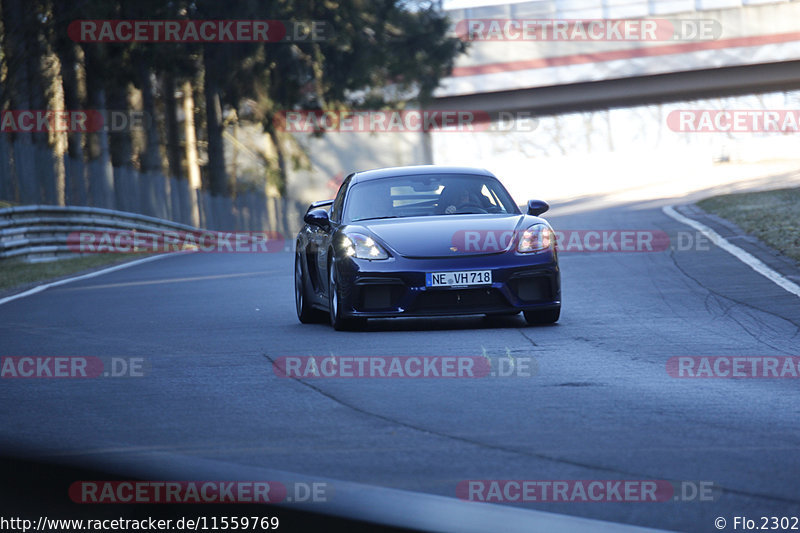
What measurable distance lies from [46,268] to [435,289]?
1455 cm

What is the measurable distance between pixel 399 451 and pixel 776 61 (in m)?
53.5

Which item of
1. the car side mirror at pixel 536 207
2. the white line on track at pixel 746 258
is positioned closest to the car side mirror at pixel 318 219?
the car side mirror at pixel 536 207

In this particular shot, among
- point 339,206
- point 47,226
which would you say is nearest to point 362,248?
point 339,206

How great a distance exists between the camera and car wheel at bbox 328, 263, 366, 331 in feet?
34.2

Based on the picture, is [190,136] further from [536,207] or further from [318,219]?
[536,207]

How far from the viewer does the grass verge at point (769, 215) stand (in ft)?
60.1

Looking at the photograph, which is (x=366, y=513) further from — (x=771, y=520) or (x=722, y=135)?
(x=722, y=135)

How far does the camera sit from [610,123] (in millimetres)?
120125

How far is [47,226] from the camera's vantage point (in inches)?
1067

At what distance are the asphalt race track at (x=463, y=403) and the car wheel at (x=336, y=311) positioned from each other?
23 cm

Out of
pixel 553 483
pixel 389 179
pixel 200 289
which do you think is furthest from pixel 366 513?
pixel 200 289

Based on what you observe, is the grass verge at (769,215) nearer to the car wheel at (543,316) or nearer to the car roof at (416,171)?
the car roof at (416,171)

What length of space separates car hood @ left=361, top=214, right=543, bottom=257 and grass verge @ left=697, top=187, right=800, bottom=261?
6.36 metres

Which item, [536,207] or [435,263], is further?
[536,207]
